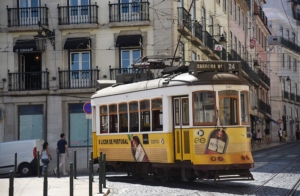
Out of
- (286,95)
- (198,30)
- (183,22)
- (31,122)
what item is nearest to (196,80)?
(183,22)

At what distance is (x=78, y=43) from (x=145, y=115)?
1382cm

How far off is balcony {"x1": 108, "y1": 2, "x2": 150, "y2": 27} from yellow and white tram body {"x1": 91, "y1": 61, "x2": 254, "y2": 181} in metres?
12.5

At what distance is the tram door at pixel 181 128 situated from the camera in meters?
18.3

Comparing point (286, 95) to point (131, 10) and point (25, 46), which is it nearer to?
point (131, 10)

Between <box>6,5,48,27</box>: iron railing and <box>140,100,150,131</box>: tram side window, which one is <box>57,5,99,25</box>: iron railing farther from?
<box>140,100,150,131</box>: tram side window

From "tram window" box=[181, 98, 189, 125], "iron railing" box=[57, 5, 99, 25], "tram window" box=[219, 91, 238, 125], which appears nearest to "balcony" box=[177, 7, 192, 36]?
"iron railing" box=[57, 5, 99, 25]

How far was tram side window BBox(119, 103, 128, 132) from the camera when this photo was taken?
21.2 m

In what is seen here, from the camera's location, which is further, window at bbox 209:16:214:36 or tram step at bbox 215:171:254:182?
window at bbox 209:16:214:36

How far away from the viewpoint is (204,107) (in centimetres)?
1816

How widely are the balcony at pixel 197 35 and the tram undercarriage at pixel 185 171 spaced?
15.7 metres

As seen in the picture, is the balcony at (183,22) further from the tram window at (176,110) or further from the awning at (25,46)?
the tram window at (176,110)

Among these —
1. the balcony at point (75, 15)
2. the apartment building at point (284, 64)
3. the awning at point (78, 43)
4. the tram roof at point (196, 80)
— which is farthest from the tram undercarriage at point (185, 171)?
the apartment building at point (284, 64)

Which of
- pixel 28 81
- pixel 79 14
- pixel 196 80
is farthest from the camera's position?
pixel 28 81

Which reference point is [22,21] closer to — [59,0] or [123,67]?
[59,0]
